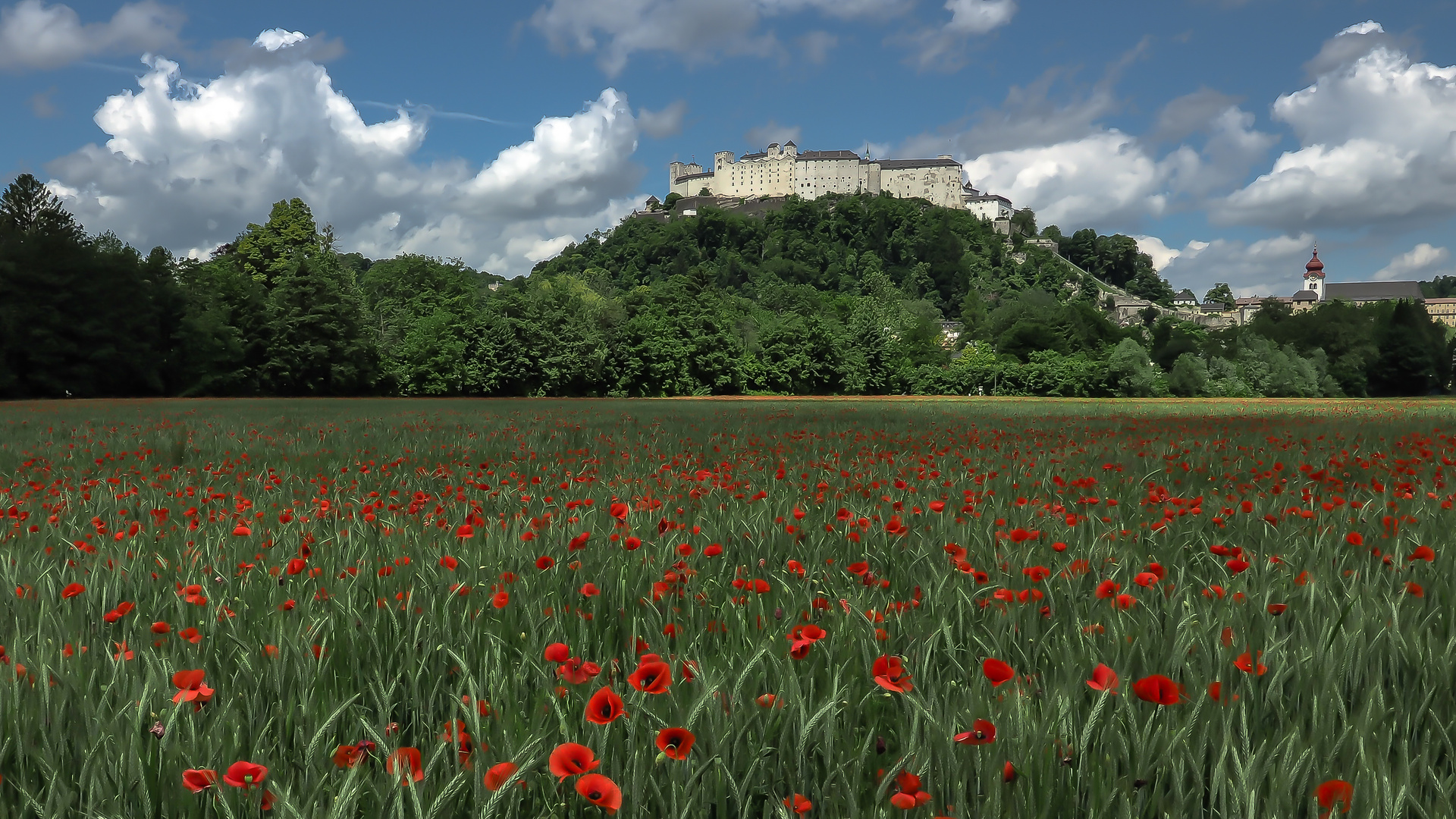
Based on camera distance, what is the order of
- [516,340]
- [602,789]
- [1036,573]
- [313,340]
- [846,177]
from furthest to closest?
[846,177]
[516,340]
[313,340]
[1036,573]
[602,789]

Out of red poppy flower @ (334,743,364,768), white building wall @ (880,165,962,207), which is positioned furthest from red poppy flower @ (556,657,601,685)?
white building wall @ (880,165,962,207)

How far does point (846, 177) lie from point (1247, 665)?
186 meters

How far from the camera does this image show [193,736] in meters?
1.57

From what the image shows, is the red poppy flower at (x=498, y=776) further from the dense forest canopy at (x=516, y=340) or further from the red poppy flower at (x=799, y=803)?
the dense forest canopy at (x=516, y=340)

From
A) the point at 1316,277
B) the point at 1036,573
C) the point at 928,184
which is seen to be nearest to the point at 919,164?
the point at 928,184

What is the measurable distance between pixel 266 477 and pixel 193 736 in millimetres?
5423

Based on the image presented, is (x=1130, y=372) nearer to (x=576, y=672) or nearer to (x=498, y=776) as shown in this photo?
(x=576, y=672)

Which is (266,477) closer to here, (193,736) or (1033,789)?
(193,736)

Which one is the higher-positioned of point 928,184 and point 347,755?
point 928,184

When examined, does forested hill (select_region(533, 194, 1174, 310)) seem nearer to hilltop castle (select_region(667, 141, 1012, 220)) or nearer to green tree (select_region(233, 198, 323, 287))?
hilltop castle (select_region(667, 141, 1012, 220))

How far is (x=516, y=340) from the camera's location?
48656 millimetres

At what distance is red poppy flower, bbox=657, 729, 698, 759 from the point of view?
127cm

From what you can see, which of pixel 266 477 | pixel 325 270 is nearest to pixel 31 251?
pixel 325 270

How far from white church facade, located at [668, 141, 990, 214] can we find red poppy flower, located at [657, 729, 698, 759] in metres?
182
